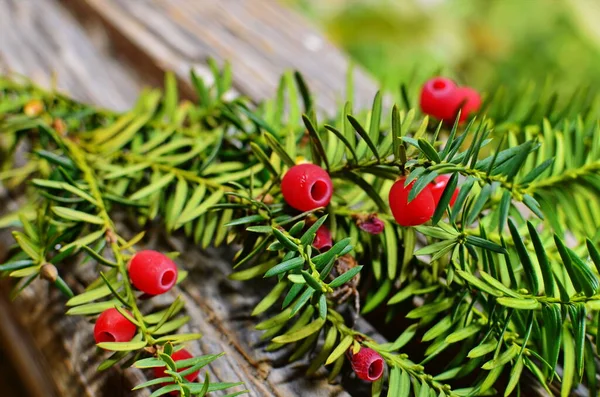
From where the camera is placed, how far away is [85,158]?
0.67 meters

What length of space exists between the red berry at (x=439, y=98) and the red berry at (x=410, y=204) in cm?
23

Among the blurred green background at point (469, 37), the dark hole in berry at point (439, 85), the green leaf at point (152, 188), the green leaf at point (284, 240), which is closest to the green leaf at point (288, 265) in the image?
the green leaf at point (284, 240)

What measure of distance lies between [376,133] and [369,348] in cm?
20

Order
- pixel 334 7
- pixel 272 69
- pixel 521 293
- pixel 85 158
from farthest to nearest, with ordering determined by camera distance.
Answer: pixel 334 7
pixel 272 69
pixel 85 158
pixel 521 293

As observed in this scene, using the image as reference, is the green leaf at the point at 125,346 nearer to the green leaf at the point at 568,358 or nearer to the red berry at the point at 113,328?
the red berry at the point at 113,328

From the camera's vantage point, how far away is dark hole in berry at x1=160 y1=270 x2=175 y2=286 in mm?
544

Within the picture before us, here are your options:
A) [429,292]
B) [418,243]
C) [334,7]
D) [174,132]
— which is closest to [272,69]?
[174,132]

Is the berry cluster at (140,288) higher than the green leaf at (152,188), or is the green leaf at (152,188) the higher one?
the green leaf at (152,188)

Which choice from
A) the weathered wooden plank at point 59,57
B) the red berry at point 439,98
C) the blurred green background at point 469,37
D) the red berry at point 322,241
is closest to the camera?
the red berry at point 322,241

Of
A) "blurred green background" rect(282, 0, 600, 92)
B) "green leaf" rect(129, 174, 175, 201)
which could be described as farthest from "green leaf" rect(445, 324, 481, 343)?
"blurred green background" rect(282, 0, 600, 92)

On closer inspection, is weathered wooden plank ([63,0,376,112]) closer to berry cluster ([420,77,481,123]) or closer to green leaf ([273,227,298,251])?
berry cluster ([420,77,481,123])

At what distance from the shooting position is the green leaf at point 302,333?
0.53m

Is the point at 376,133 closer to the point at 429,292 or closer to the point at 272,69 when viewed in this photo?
the point at 429,292

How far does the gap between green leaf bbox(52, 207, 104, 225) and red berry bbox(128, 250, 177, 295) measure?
0.07 meters
